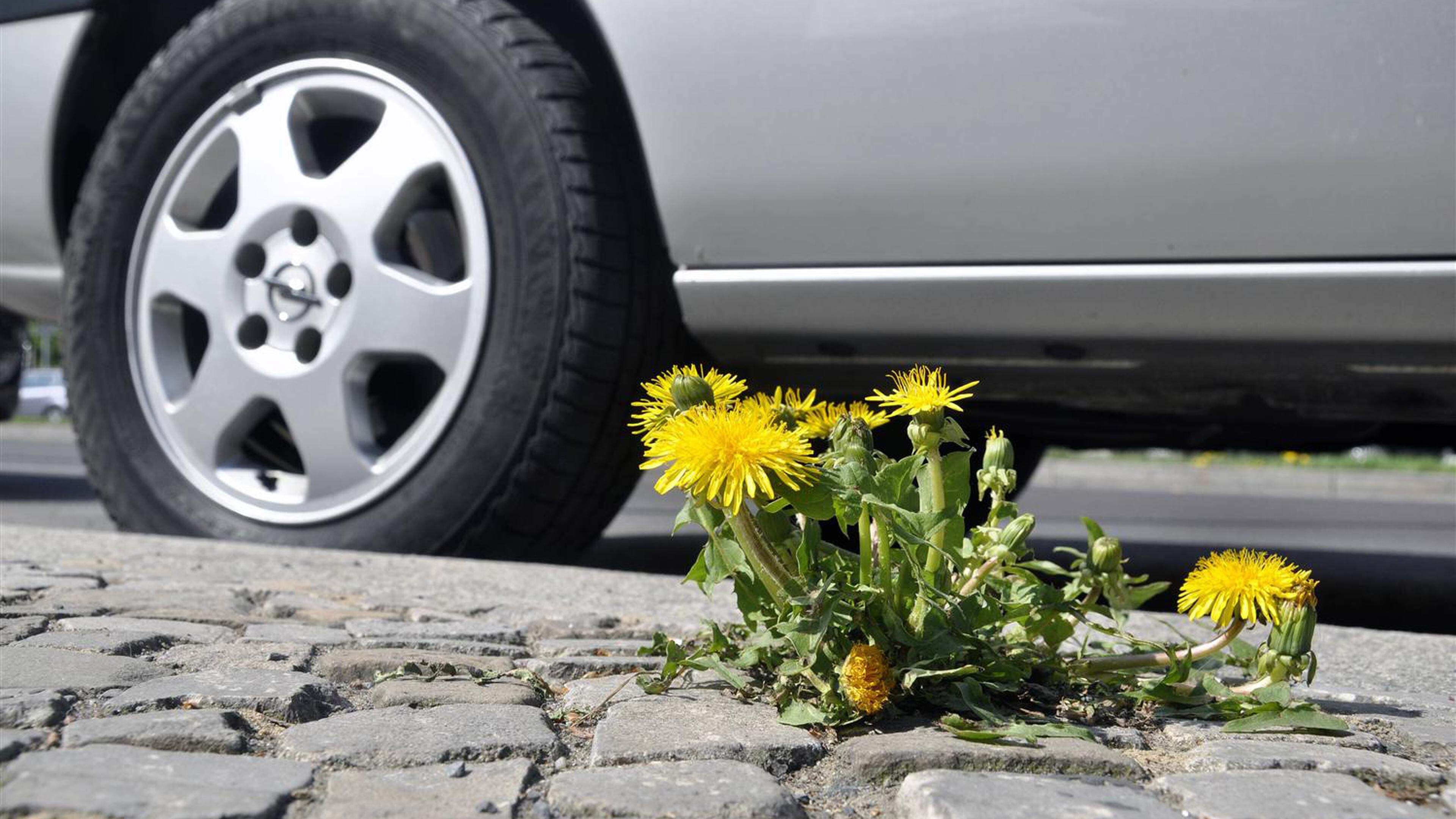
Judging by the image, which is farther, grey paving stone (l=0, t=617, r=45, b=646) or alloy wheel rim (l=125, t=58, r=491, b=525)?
alloy wheel rim (l=125, t=58, r=491, b=525)

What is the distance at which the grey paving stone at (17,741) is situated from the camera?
43.6 inches

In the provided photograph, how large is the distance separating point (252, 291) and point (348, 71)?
443 mm

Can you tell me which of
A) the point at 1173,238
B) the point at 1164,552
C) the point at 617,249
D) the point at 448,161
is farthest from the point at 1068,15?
the point at 1164,552

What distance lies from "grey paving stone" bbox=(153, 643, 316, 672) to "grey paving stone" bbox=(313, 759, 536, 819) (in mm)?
396

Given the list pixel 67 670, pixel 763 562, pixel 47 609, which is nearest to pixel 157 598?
pixel 47 609

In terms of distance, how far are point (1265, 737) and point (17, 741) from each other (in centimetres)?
111

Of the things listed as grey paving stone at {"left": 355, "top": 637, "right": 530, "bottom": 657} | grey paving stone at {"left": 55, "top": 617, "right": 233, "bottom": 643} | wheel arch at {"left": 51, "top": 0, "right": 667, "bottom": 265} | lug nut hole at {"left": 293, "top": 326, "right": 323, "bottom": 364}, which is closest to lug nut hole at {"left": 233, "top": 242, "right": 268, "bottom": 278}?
lug nut hole at {"left": 293, "top": 326, "right": 323, "bottom": 364}

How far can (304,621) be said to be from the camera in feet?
6.09

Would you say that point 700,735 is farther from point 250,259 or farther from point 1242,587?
point 250,259

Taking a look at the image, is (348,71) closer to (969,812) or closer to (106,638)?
(106,638)

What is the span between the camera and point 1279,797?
113 cm

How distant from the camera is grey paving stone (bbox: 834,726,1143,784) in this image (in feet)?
3.93

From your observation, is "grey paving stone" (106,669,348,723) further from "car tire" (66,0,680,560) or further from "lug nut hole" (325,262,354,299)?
"lug nut hole" (325,262,354,299)

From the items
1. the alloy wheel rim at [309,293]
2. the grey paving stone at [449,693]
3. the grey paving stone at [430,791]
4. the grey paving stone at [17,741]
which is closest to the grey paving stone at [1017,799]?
the grey paving stone at [430,791]
